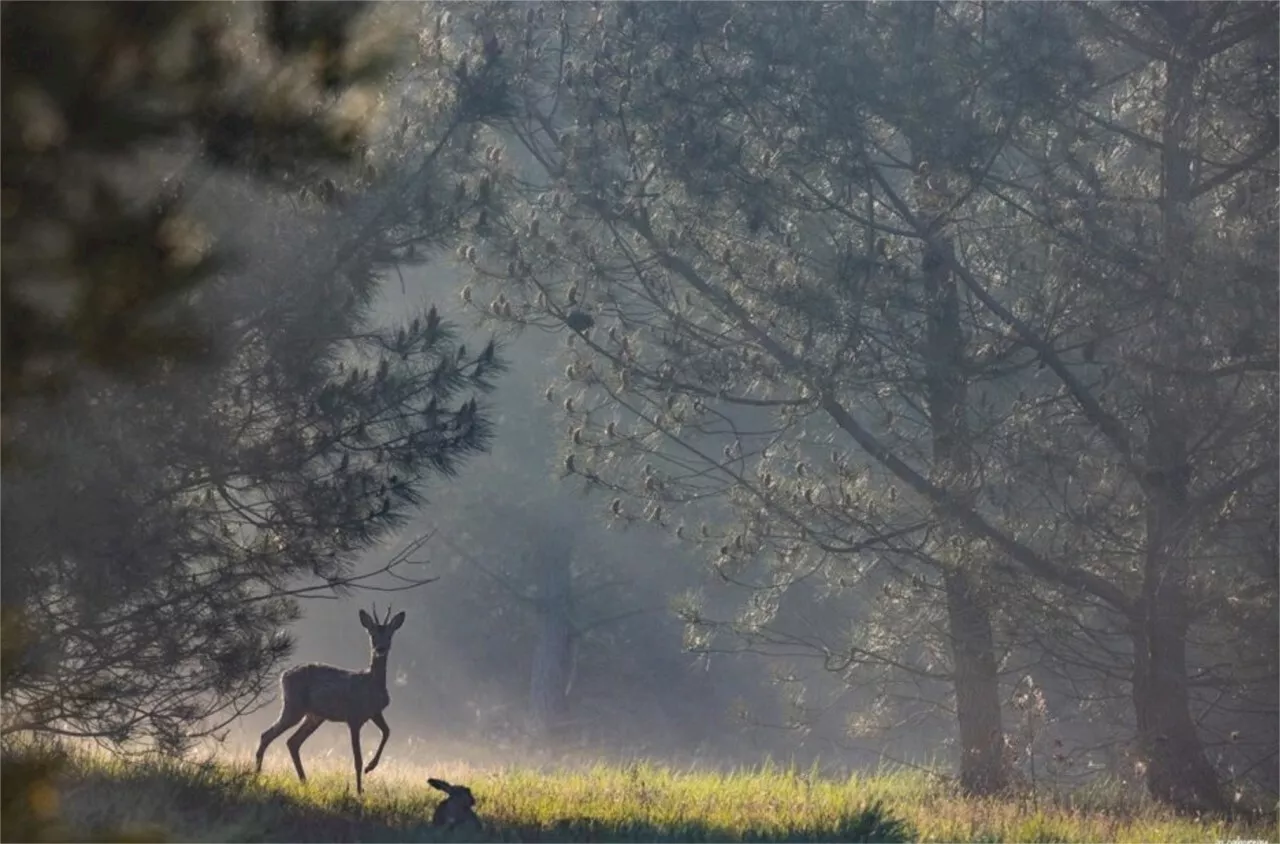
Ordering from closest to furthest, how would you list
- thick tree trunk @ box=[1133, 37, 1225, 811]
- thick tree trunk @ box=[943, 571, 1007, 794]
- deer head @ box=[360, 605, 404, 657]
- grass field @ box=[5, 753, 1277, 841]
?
1. grass field @ box=[5, 753, 1277, 841]
2. deer head @ box=[360, 605, 404, 657]
3. thick tree trunk @ box=[1133, 37, 1225, 811]
4. thick tree trunk @ box=[943, 571, 1007, 794]

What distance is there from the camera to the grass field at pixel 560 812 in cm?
745

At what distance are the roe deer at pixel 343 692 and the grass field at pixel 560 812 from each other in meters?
0.34

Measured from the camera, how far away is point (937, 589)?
12.7 metres

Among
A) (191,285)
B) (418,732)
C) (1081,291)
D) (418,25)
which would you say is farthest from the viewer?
(418,732)

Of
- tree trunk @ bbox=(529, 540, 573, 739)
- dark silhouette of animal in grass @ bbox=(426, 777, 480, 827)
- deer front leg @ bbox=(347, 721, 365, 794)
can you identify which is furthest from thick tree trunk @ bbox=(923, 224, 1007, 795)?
tree trunk @ bbox=(529, 540, 573, 739)

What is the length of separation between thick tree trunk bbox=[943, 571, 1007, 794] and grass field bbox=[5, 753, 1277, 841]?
143 centimetres

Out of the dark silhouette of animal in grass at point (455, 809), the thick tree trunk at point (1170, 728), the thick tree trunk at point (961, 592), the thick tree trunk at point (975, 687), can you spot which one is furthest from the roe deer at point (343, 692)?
the thick tree trunk at point (1170, 728)

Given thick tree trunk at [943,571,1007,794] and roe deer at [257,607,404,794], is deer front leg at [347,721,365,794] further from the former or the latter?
thick tree trunk at [943,571,1007,794]

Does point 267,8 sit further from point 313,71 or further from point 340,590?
point 340,590

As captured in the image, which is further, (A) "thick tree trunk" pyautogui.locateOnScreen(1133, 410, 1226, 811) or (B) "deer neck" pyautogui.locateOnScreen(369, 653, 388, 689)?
(A) "thick tree trunk" pyautogui.locateOnScreen(1133, 410, 1226, 811)

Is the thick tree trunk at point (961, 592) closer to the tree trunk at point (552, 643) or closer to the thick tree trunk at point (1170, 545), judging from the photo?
the thick tree trunk at point (1170, 545)

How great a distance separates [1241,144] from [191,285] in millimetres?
8872

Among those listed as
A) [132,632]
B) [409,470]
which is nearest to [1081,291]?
[409,470]

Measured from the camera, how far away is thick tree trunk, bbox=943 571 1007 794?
1262 centimetres
